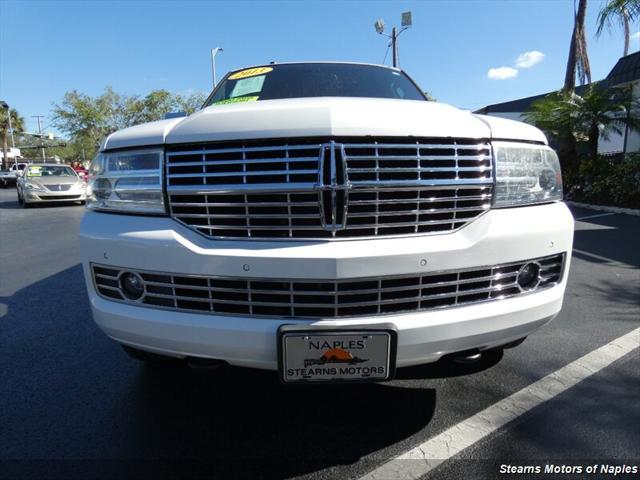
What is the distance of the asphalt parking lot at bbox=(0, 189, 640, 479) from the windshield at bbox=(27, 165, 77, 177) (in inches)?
527

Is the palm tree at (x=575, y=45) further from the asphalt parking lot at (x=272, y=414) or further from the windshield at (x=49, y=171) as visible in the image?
the windshield at (x=49, y=171)

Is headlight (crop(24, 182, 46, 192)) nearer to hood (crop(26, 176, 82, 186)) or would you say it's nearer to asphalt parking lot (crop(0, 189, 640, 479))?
hood (crop(26, 176, 82, 186))

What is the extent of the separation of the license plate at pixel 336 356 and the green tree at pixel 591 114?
13541 millimetres

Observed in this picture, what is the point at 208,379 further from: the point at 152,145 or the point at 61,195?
the point at 61,195

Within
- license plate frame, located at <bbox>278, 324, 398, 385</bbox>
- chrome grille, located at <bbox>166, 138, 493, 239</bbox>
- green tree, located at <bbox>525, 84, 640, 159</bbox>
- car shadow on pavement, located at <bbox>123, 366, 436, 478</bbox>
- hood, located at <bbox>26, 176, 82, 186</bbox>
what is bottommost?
car shadow on pavement, located at <bbox>123, 366, 436, 478</bbox>

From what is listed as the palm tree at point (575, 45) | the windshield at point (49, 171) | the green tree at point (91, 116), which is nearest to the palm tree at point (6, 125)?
the green tree at point (91, 116)

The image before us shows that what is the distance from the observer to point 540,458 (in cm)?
191

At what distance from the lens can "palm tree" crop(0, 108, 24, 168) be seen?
4777 cm

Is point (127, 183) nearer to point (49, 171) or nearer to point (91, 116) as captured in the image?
point (49, 171)

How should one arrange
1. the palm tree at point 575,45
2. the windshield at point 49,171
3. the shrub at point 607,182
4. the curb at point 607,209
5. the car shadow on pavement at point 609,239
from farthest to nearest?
1. the palm tree at point 575,45
2. the windshield at point 49,171
3. the shrub at point 607,182
4. the curb at point 607,209
5. the car shadow on pavement at point 609,239

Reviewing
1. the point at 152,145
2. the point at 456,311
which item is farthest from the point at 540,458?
the point at 152,145

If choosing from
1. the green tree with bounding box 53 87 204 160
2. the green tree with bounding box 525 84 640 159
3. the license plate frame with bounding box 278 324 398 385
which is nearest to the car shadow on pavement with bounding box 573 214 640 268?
the green tree with bounding box 525 84 640 159

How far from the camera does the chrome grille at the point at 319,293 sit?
169cm

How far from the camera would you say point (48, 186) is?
46.1ft
